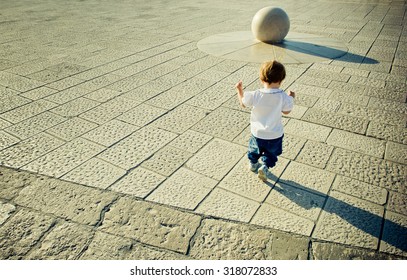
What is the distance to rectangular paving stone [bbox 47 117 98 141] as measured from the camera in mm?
3637

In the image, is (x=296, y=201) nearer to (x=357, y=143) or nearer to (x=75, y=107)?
(x=357, y=143)

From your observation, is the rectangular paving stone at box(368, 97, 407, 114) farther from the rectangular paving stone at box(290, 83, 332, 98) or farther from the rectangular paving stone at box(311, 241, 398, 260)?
the rectangular paving stone at box(311, 241, 398, 260)

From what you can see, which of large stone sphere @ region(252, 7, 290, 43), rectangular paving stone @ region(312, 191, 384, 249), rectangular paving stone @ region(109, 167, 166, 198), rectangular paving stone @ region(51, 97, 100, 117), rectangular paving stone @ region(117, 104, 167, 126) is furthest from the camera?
large stone sphere @ region(252, 7, 290, 43)

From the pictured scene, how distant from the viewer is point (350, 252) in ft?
7.37

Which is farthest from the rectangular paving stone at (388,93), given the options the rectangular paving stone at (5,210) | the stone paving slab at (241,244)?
the rectangular paving stone at (5,210)

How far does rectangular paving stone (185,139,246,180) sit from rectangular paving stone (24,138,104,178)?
1.13 metres

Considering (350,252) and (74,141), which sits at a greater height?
(74,141)

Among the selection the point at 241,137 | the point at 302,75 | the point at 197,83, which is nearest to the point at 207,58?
the point at 197,83

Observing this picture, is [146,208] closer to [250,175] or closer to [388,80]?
[250,175]

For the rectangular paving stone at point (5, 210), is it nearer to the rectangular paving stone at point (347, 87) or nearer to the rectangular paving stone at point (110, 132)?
the rectangular paving stone at point (110, 132)

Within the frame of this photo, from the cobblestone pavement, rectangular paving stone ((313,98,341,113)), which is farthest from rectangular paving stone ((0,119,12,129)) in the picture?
rectangular paving stone ((313,98,341,113))

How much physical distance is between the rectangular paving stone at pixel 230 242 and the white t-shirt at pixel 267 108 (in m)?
0.86

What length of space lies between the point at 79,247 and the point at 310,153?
8.23 feet

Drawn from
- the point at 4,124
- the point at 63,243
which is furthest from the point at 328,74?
the point at 4,124
